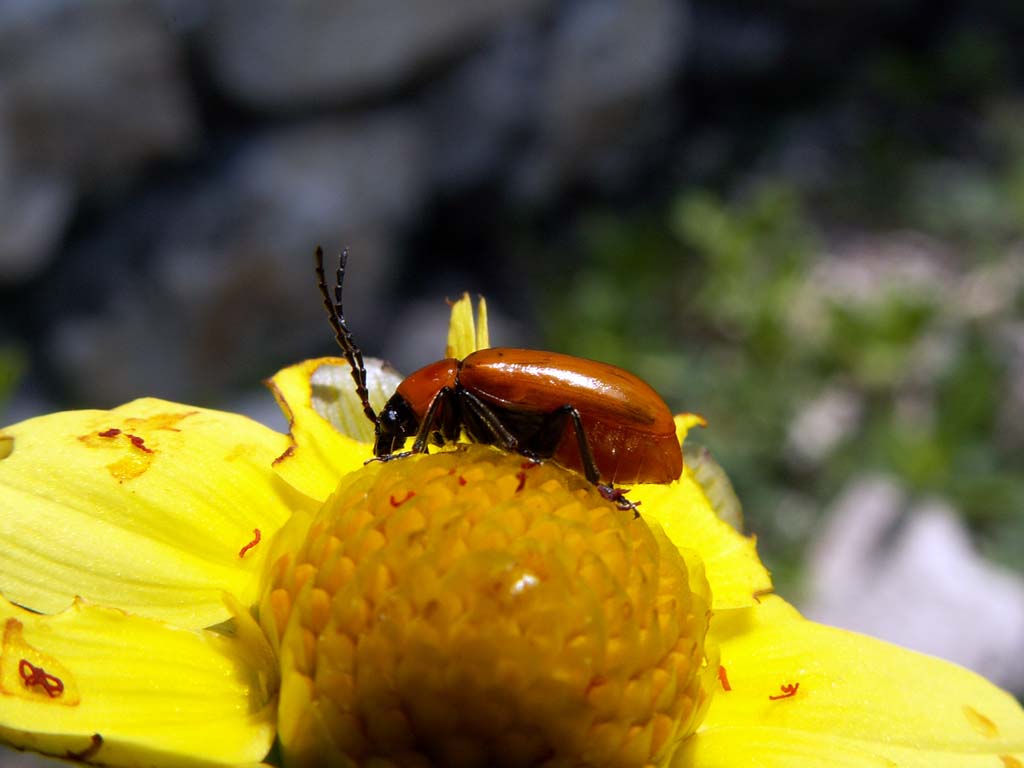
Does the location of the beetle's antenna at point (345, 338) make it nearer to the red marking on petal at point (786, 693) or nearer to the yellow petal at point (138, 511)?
the yellow petal at point (138, 511)

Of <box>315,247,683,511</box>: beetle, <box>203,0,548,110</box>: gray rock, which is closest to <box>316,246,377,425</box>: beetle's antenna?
<box>315,247,683,511</box>: beetle

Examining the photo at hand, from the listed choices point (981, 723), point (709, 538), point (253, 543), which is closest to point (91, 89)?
point (253, 543)

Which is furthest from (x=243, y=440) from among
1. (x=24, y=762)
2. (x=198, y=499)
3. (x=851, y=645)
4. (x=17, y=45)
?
(x=17, y=45)

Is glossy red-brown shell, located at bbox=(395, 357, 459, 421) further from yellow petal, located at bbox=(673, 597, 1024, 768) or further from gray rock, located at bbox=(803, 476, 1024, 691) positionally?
gray rock, located at bbox=(803, 476, 1024, 691)

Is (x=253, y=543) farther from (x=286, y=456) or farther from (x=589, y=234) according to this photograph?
(x=589, y=234)

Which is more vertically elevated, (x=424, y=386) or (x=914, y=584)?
(x=424, y=386)

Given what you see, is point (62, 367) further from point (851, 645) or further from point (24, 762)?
point (851, 645)
